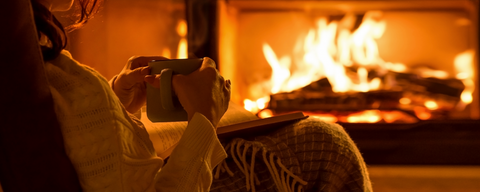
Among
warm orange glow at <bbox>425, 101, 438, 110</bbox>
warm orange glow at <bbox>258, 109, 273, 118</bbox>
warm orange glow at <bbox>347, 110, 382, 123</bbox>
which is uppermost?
warm orange glow at <bbox>425, 101, 438, 110</bbox>

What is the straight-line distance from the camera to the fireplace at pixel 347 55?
2.04m

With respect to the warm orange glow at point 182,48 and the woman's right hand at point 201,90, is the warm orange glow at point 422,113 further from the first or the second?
the woman's right hand at point 201,90

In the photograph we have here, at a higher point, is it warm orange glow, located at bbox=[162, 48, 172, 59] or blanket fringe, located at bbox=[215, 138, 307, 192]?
warm orange glow, located at bbox=[162, 48, 172, 59]

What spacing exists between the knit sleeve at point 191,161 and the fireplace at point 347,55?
141cm

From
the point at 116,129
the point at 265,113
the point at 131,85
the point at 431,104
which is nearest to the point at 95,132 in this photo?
the point at 116,129

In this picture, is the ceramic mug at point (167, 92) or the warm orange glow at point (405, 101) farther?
the warm orange glow at point (405, 101)

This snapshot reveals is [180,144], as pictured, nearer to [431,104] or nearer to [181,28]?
Answer: [181,28]

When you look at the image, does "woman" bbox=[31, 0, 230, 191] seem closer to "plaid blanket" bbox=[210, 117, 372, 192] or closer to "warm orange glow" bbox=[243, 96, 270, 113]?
"plaid blanket" bbox=[210, 117, 372, 192]

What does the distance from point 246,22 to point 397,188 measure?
1.08 meters

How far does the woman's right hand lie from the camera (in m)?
0.56

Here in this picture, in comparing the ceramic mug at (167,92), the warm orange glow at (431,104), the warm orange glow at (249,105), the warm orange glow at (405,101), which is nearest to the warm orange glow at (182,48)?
the warm orange glow at (249,105)

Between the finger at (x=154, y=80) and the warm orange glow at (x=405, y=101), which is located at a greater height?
the finger at (x=154, y=80)

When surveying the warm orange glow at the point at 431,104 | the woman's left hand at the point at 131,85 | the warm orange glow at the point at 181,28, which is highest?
the warm orange glow at the point at 181,28

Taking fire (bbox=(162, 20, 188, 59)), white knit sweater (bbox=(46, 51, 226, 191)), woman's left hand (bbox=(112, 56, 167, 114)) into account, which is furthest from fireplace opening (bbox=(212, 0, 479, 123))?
white knit sweater (bbox=(46, 51, 226, 191))
